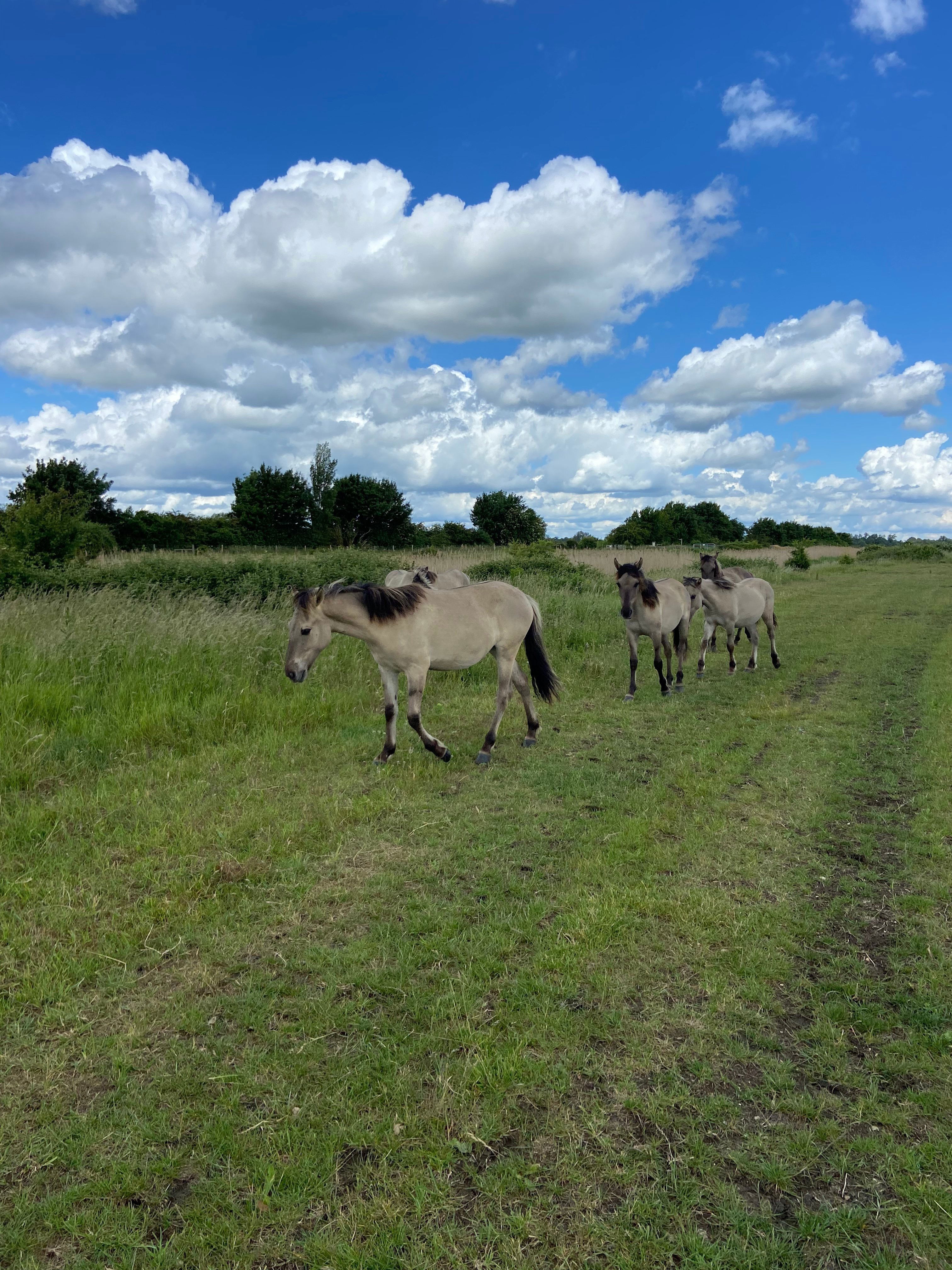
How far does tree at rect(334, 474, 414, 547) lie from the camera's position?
2026 inches

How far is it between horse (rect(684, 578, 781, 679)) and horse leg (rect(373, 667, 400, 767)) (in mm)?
6314

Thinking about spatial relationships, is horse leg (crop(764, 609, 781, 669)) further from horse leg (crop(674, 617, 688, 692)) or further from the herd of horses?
the herd of horses

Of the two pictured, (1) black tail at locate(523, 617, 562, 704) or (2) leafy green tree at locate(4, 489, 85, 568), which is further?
(2) leafy green tree at locate(4, 489, 85, 568)

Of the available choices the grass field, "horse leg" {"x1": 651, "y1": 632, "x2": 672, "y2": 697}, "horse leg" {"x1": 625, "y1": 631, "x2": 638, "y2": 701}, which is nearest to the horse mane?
the grass field

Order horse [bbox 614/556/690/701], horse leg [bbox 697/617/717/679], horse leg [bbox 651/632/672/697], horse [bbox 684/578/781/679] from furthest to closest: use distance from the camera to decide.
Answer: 1. horse [bbox 684/578/781/679]
2. horse leg [bbox 697/617/717/679]
3. horse leg [bbox 651/632/672/697]
4. horse [bbox 614/556/690/701]

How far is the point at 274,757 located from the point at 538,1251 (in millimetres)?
5099

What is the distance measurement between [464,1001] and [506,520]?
6069 cm

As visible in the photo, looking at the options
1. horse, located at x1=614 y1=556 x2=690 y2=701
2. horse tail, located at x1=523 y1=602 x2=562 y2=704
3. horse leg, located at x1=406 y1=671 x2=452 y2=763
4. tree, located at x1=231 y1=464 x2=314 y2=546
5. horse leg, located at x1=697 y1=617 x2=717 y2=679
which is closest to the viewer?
horse leg, located at x1=406 y1=671 x2=452 y2=763

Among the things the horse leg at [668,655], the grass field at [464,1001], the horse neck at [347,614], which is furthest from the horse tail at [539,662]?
the horse leg at [668,655]

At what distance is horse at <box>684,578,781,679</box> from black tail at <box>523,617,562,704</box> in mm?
4253

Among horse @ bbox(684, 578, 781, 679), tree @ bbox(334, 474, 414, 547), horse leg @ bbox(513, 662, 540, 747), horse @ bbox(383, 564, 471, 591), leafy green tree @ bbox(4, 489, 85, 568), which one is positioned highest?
tree @ bbox(334, 474, 414, 547)

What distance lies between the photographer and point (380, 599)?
6438mm

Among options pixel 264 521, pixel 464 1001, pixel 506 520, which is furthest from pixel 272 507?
pixel 464 1001

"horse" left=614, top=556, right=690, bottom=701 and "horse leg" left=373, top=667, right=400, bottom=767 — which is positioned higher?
"horse" left=614, top=556, right=690, bottom=701
